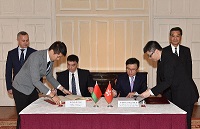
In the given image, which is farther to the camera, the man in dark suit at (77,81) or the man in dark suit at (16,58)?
the man in dark suit at (16,58)

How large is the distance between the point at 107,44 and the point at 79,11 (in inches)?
33.7

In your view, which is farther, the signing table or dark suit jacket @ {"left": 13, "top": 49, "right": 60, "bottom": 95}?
dark suit jacket @ {"left": 13, "top": 49, "right": 60, "bottom": 95}

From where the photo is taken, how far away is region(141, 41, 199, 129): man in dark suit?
3.37 meters

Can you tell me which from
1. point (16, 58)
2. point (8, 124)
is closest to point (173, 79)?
point (16, 58)

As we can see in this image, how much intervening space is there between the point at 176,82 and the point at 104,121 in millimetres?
910

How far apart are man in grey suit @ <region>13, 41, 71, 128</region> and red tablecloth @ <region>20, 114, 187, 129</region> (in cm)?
38

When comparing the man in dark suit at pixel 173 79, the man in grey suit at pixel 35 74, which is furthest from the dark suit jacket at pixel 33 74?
the man in dark suit at pixel 173 79

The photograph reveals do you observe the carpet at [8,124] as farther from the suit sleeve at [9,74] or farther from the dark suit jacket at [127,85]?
the dark suit jacket at [127,85]

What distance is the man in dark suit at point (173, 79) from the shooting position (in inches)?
133

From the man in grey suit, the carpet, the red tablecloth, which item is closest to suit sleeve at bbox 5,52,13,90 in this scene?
the carpet

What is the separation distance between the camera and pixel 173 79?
135 inches

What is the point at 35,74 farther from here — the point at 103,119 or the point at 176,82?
the point at 176,82

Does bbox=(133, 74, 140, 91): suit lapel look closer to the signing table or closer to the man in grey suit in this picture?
the man in grey suit

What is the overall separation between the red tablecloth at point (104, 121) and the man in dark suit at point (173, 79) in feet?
1.40
